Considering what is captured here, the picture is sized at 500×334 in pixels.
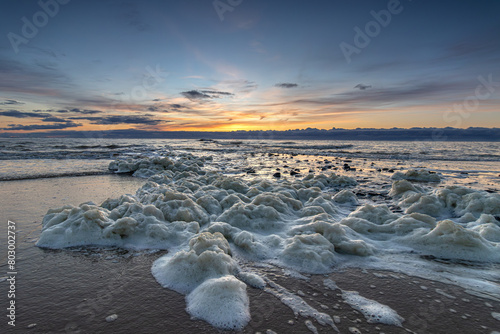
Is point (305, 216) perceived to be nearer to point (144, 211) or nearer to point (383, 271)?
point (383, 271)

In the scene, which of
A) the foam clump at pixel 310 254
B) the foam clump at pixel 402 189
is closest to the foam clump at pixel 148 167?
the foam clump at pixel 402 189

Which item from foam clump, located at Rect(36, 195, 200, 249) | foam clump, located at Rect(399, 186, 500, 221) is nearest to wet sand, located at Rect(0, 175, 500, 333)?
foam clump, located at Rect(36, 195, 200, 249)

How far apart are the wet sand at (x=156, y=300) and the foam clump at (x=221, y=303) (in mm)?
99

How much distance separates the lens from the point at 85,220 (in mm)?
5176

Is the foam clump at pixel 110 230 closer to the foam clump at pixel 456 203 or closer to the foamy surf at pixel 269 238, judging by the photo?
the foamy surf at pixel 269 238

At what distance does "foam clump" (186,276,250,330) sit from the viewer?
111 inches

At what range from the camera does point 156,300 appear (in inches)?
126

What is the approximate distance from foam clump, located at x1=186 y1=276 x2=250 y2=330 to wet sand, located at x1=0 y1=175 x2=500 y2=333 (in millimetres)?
99

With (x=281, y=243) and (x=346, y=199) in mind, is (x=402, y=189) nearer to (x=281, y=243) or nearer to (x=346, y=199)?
(x=346, y=199)

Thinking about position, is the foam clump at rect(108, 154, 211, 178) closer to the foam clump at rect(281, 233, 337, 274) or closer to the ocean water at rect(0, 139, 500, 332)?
the ocean water at rect(0, 139, 500, 332)

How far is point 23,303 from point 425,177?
15341mm

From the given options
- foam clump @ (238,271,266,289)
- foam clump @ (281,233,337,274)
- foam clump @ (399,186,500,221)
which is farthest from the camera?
foam clump @ (399,186,500,221)

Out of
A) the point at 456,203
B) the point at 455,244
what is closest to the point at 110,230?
the point at 455,244
